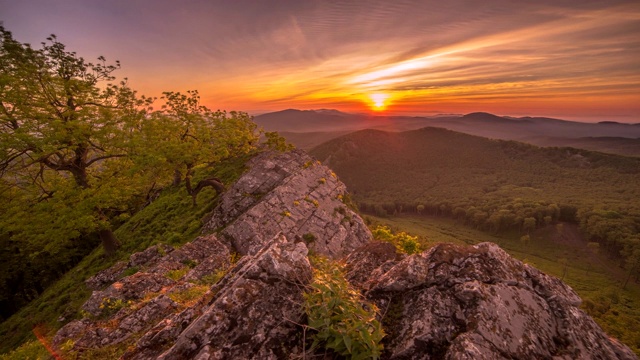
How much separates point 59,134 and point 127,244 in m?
13.3

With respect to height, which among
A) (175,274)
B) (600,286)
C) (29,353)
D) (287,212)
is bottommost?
(600,286)

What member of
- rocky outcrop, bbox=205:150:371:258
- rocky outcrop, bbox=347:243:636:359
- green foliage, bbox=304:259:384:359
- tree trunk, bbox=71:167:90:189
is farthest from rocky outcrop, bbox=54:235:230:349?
tree trunk, bbox=71:167:90:189

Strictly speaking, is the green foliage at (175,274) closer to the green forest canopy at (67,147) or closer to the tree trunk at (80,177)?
the green forest canopy at (67,147)

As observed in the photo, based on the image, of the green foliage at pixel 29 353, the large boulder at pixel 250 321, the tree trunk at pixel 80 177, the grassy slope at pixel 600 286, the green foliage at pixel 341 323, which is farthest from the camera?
the grassy slope at pixel 600 286

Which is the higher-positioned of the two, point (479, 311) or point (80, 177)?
point (479, 311)

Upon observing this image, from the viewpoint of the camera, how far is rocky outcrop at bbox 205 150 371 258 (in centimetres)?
2527

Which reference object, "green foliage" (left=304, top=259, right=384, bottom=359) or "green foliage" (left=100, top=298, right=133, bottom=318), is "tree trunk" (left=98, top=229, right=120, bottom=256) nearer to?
"green foliage" (left=100, top=298, right=133, bottom=318)

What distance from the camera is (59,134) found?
20.8m

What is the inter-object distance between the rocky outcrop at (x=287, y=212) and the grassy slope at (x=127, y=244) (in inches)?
162

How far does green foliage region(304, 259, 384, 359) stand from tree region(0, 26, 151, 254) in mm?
23875

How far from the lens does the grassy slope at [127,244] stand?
2167 cm

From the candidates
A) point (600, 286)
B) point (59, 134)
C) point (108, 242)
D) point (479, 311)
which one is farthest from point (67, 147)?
point (600, 286)

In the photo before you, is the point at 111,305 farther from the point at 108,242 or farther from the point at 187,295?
the point at 108,242

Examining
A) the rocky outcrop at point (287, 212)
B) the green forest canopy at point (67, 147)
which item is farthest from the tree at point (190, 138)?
the rocky outcrop at point (287, 212)
